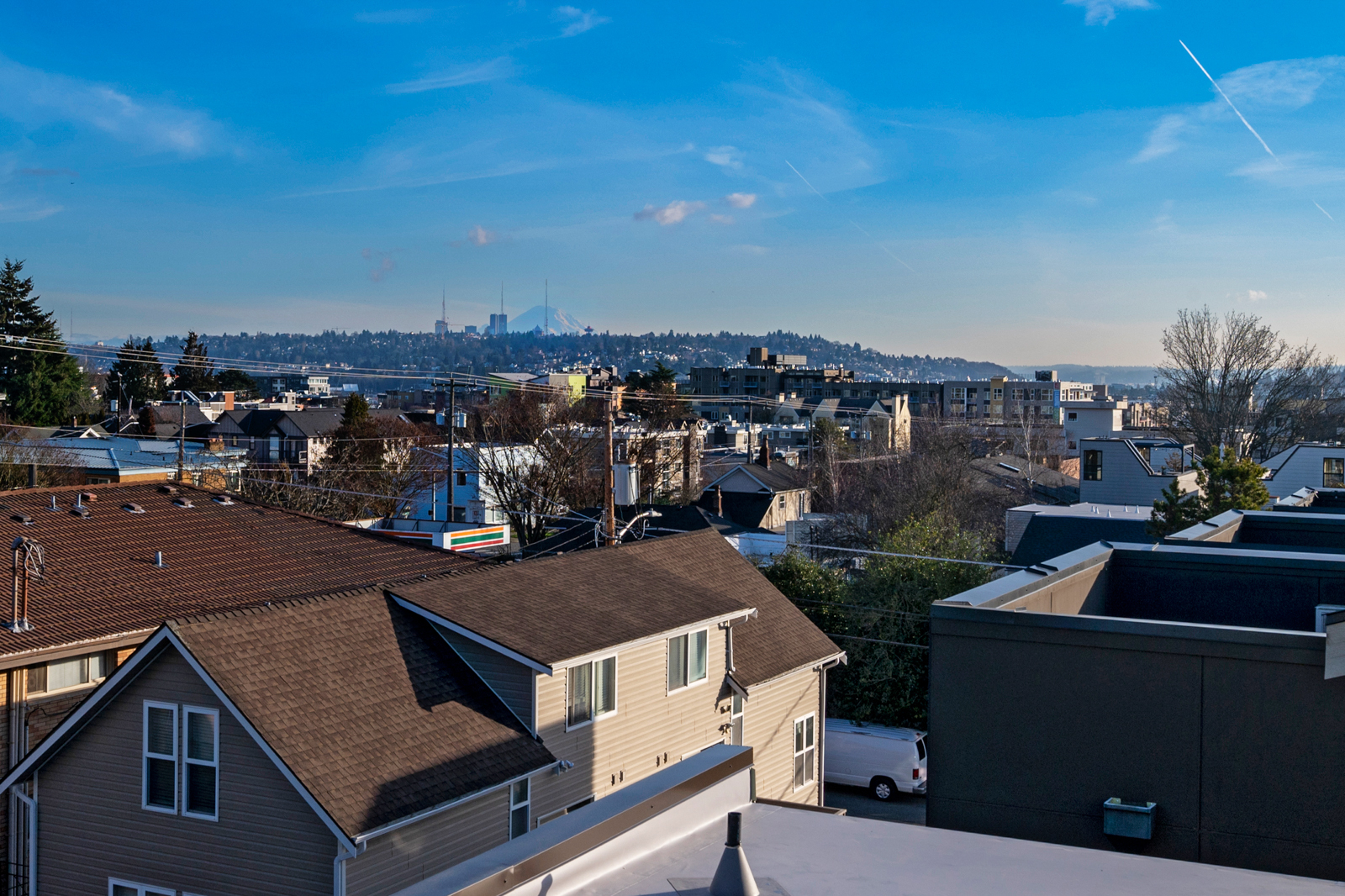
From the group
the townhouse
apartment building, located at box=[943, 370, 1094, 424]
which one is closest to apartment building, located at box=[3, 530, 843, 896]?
the townhouse

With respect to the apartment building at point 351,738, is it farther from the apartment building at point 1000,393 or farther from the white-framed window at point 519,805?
the apartment building at point 1000,393

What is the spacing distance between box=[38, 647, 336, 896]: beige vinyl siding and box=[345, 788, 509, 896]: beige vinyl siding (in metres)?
0.47

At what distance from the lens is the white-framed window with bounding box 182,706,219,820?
43.6ft

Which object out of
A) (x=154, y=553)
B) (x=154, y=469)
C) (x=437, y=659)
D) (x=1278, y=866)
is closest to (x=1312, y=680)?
(x=1278, y=866)

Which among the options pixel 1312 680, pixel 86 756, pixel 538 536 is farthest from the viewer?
pixel 538 536

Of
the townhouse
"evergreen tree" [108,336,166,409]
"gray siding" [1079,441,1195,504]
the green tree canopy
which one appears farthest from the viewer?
"evergreen tree" [108,336,166,409]

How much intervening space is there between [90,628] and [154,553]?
13.6 feet

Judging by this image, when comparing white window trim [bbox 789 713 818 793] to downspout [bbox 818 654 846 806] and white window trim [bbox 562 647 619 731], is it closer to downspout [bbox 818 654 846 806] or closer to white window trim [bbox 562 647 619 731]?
downspout [bbox 818 654 846 806]

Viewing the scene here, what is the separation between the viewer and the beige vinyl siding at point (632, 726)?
15.9 meters

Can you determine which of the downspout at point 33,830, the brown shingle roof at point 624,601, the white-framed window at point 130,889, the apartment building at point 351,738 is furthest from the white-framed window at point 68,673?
the brown shingle roof at point 624,601

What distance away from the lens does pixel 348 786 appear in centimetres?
1259

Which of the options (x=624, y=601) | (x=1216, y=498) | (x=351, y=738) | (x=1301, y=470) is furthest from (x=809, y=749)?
(x=1301, y=470)

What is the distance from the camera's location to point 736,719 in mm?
20391

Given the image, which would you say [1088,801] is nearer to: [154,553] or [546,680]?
[546,680]
